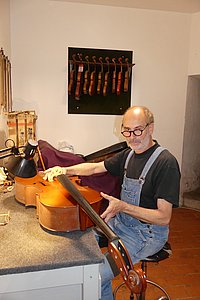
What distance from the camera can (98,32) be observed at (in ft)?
10.8

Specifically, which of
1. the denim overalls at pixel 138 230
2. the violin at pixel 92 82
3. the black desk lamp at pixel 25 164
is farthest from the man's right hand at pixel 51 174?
the violin at pixel 92 82

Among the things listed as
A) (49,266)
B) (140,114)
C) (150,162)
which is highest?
(140,114)

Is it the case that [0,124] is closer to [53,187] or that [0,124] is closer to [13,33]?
[53,187]

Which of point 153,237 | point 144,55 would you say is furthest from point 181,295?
point 144,55

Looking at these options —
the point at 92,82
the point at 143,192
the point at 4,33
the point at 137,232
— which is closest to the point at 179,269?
the point at 137,232

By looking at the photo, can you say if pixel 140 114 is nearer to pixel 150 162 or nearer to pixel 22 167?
pixel 150 162

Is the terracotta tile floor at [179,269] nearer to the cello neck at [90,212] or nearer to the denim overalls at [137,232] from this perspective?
the denim overalls at [137,232]

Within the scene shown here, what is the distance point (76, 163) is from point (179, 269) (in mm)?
1272

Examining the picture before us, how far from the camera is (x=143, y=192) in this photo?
1.59 meters

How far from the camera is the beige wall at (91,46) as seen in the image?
3.19 meters

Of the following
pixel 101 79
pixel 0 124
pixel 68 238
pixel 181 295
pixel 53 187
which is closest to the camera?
pixel 68 238

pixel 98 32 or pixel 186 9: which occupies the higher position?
A: pixel 186 9

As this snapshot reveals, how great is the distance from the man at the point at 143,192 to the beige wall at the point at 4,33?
882 millimetres

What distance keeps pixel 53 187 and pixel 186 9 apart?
9.50ft
